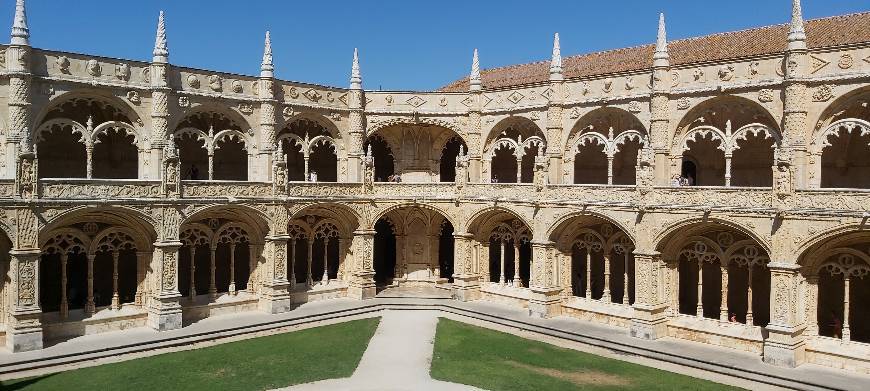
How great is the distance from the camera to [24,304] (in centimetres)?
2177

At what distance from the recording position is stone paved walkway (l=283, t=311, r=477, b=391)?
19.0 metres

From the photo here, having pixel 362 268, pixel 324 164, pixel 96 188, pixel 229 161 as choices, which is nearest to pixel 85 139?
pixel 96 188

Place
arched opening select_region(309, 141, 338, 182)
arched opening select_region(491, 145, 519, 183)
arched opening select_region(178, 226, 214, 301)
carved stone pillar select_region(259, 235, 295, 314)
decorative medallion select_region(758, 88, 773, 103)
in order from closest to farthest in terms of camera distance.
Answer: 1. decorative medallion select_region(758, 88, 773, 103)
2. carved stone pillar select_region(259, 235, 295, 314)
3. arched opening select_region(178, 226, 214, 301)
4. arched opening select_region(309, 141, 338, 182)
5. arched opening select_region(491, 145, 519, 183)

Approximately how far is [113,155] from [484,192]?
1718 centimetres

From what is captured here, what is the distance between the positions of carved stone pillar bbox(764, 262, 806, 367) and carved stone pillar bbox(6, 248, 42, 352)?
24863 millimetres

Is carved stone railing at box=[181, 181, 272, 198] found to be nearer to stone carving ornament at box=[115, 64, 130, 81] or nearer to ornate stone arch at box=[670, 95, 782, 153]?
stone carving ornament at box=[115, 64, 130, 81]

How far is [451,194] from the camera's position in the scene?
104ft

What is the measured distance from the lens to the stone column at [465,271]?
31.3 metres

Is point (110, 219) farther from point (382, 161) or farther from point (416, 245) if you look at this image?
point (382, 161)

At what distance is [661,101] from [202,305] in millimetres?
20669

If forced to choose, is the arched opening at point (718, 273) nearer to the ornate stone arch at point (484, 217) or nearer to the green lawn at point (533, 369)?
the green lawn at point (533, 369)

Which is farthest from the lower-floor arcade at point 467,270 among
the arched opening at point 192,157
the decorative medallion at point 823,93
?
the decorative medallion at point 823,93

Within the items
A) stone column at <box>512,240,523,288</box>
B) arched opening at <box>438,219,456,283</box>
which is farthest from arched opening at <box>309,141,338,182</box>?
stone column at <box>512,240,523,288</box>

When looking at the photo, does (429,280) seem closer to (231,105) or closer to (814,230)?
(231,105)
